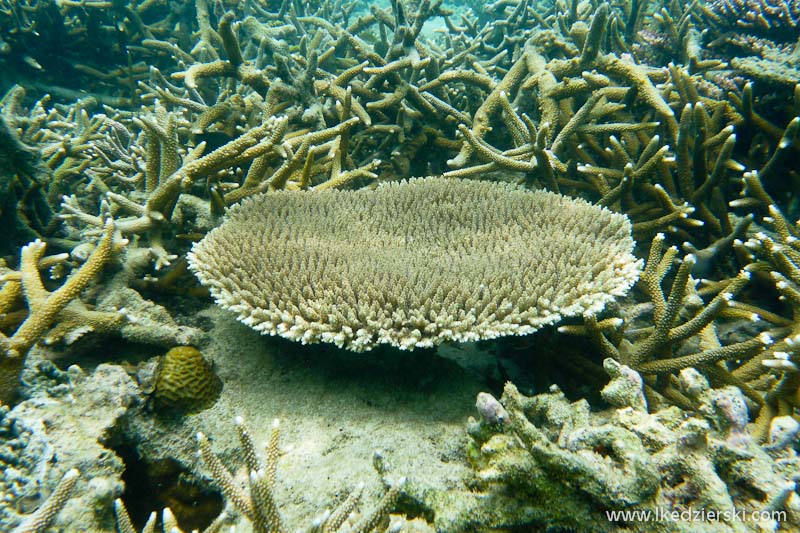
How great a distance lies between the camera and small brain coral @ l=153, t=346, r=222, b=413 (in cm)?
229

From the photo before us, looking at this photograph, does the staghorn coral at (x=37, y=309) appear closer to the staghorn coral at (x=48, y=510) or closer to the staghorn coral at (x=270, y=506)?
the staghorn coral at (x=48, y=510)

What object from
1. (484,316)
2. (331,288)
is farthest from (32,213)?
(484,316)

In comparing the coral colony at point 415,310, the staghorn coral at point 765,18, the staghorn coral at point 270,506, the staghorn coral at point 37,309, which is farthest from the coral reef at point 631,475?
the staghorn coral at point 765,18

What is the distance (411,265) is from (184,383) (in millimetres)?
1501

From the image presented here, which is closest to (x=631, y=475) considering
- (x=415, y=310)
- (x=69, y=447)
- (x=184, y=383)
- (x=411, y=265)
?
(x=415, y=310)

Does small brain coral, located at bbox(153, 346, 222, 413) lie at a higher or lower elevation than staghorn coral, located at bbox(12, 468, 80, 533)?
lower

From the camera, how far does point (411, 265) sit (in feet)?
8.71

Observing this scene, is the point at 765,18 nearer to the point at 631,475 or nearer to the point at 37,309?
the point at 631,475

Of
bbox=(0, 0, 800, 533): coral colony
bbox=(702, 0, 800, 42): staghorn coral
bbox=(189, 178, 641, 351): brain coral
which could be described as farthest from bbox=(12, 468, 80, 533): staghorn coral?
bbox=(702, 0, 800, 42): staghorn coral

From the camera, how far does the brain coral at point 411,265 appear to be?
230 centimetres

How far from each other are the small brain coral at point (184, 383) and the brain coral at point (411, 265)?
1.26 ft

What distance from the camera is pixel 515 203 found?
339 cm

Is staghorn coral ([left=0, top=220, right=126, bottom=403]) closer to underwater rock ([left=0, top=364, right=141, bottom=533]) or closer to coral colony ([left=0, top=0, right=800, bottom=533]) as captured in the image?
coral colony ([left=0, top=0, right=800, bottom=533])

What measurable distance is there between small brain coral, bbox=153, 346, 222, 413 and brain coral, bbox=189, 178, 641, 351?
0.38 meters
